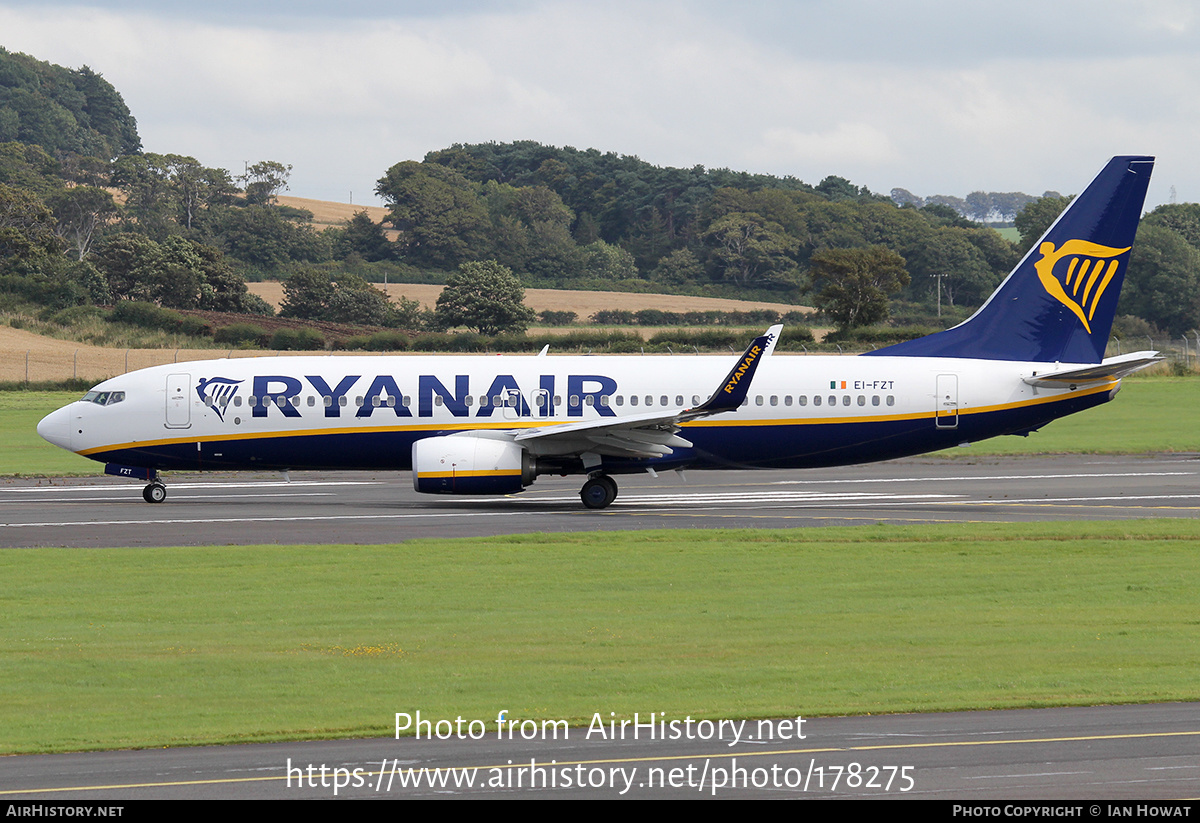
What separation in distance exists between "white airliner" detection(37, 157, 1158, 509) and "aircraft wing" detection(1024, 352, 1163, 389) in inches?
2.8

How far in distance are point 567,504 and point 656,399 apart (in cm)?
395

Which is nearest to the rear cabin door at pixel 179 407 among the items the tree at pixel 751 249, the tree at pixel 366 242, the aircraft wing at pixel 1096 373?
the aircraft wing at pixel 1096 373

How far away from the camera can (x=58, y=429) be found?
1485 inches

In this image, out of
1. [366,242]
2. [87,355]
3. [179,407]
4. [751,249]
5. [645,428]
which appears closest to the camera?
[645,428]

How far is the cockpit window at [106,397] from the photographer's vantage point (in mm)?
37875

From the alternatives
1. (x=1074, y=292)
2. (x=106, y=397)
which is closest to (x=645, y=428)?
(x=1074, y=292)

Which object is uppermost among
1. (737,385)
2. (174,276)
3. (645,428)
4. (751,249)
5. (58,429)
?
(751,249)

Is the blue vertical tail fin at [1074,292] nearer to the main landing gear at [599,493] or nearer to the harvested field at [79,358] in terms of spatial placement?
the main landing gear at [599,493]

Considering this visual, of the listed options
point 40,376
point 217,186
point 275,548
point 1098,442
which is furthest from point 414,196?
point 275,548

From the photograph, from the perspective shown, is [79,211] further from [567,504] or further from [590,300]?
[567,504]

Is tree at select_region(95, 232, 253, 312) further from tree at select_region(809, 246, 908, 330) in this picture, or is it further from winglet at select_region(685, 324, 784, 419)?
winglet at select_region(685, 324, 784, 419)

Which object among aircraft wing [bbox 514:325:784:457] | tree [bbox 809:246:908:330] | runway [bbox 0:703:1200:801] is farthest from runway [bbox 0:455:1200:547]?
tree [bbox 809:246:908:330]

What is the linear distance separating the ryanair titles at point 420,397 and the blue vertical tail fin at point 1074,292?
29.4ft

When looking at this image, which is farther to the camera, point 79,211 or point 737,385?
point 79,211
